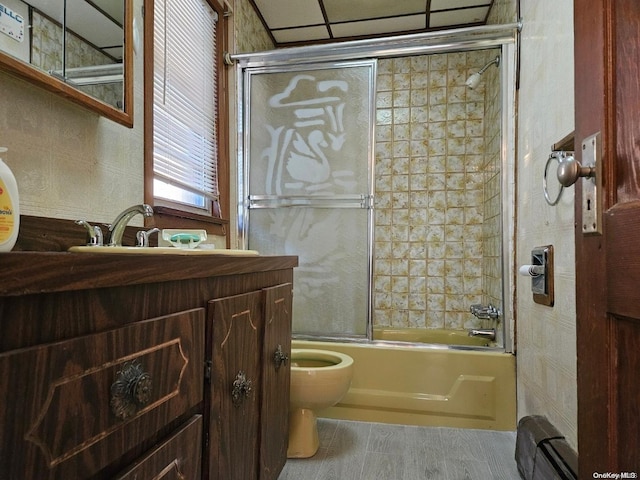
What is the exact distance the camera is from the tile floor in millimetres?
1552

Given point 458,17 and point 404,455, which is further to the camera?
point 458,17

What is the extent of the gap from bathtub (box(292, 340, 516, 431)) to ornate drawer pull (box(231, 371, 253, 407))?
47.9 inches

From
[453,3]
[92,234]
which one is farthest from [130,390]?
[453,3]

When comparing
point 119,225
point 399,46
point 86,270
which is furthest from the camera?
point 399,46

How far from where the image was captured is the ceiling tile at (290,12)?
2.51 meters

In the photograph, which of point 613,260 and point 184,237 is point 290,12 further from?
point 613,260

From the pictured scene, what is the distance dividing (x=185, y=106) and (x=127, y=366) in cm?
155

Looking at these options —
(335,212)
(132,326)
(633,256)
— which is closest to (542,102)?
(335,212)

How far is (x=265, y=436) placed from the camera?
3.84 ft

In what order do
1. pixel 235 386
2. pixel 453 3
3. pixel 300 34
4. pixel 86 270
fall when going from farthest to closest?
1. pixel 300 34
2. pixel 453 3
3. pixel 235 386
4. pixel 86 270

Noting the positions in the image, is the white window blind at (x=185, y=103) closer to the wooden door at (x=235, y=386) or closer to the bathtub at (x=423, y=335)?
the wooden door at (x=235, y=386)

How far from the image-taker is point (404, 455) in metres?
1.70

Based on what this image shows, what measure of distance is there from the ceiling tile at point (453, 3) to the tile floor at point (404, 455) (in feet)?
8.04

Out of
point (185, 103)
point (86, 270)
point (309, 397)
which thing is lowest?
point (309, 397)
